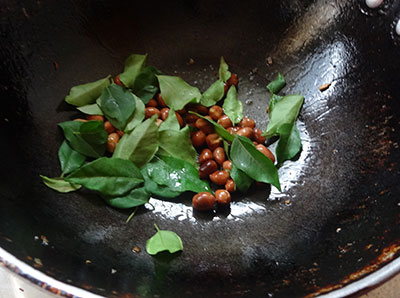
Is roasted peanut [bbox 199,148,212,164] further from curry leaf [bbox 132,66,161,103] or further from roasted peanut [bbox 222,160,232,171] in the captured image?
curry leaf [bbox 132,66,161,103]

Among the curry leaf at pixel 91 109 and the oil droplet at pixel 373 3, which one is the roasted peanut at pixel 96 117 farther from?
the oil droplet at pixel 373 3

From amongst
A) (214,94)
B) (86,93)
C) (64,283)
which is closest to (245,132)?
(214,94)

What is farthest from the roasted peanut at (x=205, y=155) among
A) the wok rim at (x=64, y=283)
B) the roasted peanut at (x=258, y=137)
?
the wok rim at (x=64, y=283)

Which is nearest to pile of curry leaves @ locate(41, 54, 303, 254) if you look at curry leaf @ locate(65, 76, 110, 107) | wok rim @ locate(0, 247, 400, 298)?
curry leaf @ locate(65, 76, 110, 107)

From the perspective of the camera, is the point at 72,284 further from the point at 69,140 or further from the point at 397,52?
the point at 397,52

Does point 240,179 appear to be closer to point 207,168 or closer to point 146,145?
point 207,168
